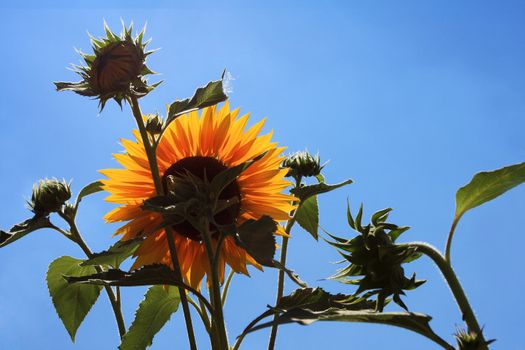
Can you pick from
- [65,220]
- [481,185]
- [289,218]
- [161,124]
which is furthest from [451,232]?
[65,220]

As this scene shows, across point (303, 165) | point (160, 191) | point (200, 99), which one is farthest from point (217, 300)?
point (303, 165)

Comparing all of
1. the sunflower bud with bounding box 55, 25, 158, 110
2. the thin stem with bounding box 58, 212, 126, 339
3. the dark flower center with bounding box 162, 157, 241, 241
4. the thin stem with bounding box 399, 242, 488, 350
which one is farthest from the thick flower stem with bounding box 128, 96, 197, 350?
the thin stem with bounding box 399, 242, 488, 350

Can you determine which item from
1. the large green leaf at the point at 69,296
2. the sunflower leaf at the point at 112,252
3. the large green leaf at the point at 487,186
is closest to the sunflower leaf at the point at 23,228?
the large green leaf at the point at 69,296

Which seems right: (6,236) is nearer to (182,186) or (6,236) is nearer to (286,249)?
(182,186)

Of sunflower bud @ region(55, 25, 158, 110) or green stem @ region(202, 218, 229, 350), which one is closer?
green stem @ region(202, 218, 229, 350)

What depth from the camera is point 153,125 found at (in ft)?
4.73

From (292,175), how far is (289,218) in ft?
1.23

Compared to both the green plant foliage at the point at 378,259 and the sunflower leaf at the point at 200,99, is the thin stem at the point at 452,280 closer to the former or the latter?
the green plant foliage at the point at 378,259

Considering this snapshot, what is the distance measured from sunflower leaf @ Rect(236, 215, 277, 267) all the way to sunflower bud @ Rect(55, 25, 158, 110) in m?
0.40

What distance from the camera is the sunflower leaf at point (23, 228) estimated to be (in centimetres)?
149

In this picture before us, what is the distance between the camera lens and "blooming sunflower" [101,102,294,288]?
156 centimetres

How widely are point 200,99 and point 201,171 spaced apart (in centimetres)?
25

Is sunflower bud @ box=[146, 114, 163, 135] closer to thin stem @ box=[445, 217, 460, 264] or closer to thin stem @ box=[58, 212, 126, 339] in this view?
thin stem @ box=[58, 212, 126, 339]

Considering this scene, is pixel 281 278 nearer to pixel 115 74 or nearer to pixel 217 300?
pixel 217 300
